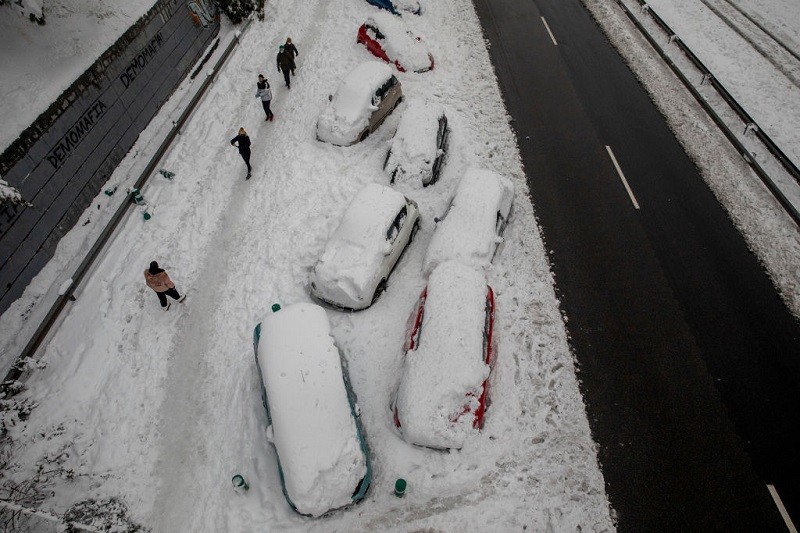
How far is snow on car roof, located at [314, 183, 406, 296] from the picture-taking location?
31.1ft

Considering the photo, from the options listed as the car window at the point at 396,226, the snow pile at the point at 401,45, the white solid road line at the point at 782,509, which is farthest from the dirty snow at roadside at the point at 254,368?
the snow pile at the point at 401,45

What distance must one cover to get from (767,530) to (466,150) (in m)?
11.1

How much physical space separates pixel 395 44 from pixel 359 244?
1072 centimetres

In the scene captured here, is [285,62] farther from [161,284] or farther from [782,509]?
[782,509]

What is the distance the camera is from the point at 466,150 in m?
13.7

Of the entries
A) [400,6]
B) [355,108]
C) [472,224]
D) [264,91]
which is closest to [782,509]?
[472,224]

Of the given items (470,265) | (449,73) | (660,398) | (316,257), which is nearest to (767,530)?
(660,398)

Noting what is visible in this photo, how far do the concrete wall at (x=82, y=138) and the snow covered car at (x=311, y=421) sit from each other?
6.78 metres

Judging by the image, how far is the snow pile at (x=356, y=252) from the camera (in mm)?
9484

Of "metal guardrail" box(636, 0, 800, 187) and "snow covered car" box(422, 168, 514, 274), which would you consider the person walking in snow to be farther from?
"metal guardrail" box(636, 0, 800, 187)

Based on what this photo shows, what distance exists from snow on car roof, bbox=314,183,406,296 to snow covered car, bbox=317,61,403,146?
4.01 m

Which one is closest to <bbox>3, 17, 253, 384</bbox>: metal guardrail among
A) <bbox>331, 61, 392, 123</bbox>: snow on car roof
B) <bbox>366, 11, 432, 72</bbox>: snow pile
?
<bbox>331, 61, 392, 123</bbox>: snow on car roof

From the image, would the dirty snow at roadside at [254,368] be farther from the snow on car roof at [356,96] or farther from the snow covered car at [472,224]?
the snow on car roof at [356,96]

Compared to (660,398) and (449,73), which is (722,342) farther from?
(449,73)
